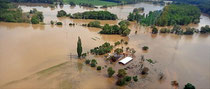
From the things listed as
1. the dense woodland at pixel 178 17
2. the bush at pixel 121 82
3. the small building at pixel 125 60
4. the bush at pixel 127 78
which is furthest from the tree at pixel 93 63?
the dense woodland at pixel 178 17

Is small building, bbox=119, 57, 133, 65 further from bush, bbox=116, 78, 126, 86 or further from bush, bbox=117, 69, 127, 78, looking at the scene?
bush, bbox=116, 78, 126, 86

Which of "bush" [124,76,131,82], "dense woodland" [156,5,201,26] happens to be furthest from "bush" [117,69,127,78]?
"dense woodland" [156,5,201,26]

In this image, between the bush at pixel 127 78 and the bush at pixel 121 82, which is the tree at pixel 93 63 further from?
the bush at pixel 127 78

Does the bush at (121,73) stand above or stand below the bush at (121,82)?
above

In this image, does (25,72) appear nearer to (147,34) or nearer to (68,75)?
(68,75)

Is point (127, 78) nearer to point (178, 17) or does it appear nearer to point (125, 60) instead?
point (125, 60)

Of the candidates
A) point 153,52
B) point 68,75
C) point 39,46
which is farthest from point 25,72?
point 153,52

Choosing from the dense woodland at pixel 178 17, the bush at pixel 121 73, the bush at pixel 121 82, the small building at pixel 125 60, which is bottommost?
the bush at pixel 121 82

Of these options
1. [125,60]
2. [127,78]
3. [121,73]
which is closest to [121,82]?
[127,78]

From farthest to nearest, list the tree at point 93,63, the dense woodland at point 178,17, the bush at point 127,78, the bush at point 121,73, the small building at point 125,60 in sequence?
1. the dense woodland at point 178,17
2. the small building at point 125,60
3. the tree at point 93,63
4. the bush at point 121,73
5. the bush at point 127,78
